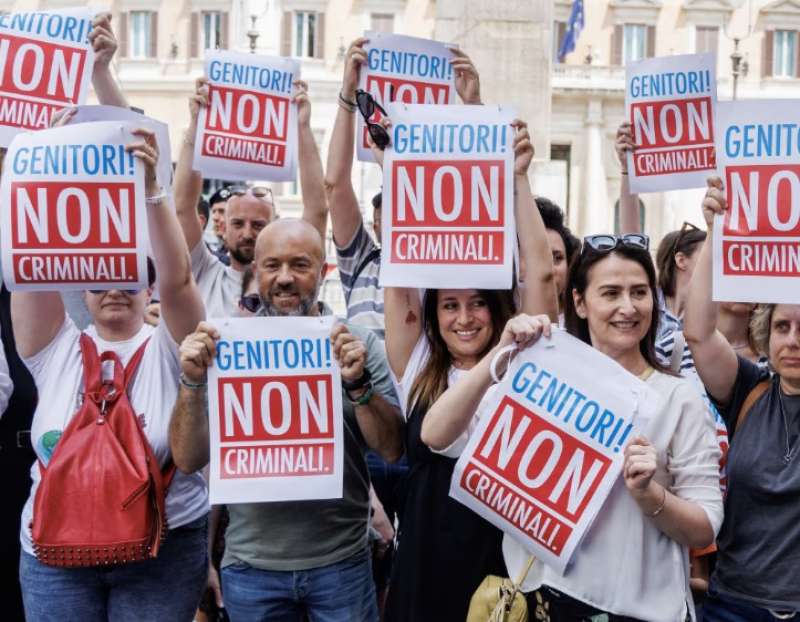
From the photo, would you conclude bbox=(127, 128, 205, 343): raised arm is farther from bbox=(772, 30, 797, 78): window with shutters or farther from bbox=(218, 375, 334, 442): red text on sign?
bbox=(772, 30, 797, 78): window with shutters

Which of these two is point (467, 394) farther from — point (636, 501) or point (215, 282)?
point (215, 282)

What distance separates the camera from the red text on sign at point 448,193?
453 centimetres

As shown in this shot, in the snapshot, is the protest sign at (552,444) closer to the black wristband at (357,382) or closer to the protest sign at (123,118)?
the black wristband at (357,382)

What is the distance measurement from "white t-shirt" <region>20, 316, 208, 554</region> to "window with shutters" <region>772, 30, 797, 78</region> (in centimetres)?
4712

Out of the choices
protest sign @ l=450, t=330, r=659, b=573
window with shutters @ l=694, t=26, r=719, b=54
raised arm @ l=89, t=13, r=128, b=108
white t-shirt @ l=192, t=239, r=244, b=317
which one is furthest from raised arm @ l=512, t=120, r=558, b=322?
window with shutters @ l=694, t=26, r=719, b=54

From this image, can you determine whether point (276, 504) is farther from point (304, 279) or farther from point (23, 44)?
point (23, 44)

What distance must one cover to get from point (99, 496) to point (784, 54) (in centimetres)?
4828

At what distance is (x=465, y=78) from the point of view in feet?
18.2

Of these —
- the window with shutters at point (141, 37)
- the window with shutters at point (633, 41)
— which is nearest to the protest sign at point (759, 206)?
the window with shutters at point (141, 37)

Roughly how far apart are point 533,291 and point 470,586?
42.4 inches

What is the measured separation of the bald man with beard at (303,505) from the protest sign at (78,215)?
1.43ft

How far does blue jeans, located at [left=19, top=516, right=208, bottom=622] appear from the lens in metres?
4.23

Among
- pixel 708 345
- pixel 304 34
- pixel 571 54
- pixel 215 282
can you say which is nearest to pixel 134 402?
pixel 215 282

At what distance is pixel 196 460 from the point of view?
4223 millimetres
